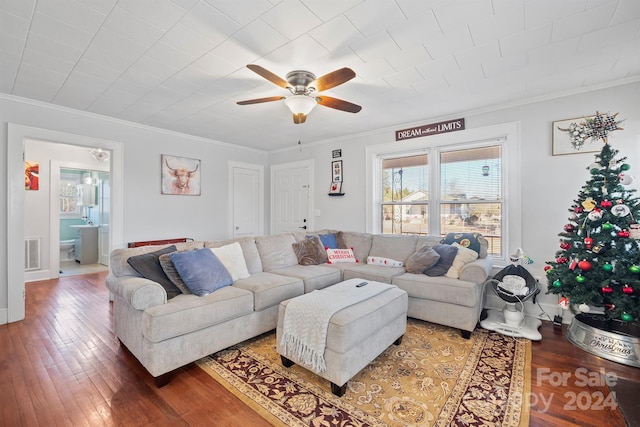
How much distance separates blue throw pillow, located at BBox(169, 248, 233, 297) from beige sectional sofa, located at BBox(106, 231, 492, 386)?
79 mm

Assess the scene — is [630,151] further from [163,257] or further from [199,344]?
[163,257]

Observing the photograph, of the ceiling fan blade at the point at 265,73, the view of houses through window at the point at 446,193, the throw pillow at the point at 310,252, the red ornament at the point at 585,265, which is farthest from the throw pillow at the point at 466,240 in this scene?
the ceiling fan blade at the point at 265,73

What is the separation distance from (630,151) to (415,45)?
2.51m

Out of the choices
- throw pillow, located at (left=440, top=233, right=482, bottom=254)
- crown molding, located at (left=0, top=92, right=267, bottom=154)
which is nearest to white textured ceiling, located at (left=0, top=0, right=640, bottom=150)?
crown molding, located at (left=0, top=92, right=267, bottom=154)

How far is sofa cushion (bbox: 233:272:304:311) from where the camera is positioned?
2557mm

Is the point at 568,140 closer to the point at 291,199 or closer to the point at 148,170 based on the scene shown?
the point at 291,199

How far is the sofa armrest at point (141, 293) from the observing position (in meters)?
1.98

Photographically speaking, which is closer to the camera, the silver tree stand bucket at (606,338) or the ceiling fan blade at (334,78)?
the ceiling fan blade at (334,78)

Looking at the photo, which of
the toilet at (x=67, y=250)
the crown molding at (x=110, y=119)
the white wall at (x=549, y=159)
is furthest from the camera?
the toilet at (x=67, y=250)

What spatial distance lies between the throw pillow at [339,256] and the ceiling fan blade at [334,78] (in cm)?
226

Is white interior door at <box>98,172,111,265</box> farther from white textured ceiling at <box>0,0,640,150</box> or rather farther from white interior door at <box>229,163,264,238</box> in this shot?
white textured ceiling at <box>0,0,640,150</box>

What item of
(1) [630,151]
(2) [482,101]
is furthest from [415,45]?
(1) [630,151]

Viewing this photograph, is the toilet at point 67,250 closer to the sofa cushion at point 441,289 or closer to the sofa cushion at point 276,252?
the sofa cushion at point 276,252

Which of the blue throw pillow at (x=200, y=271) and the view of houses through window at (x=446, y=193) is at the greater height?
the view of houses through window at (x=446, y=193)
